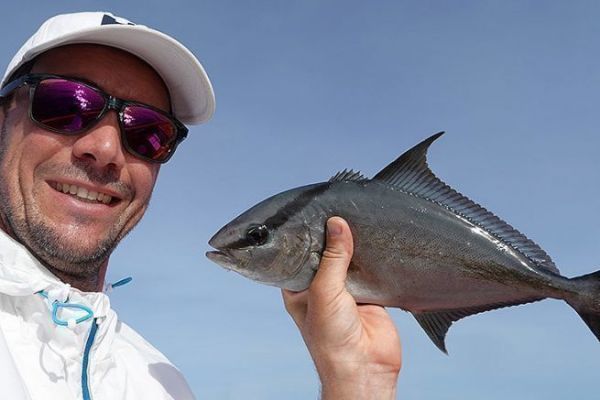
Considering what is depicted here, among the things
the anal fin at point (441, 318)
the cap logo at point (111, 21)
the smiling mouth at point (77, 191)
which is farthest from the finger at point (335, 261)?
the cap logo at point (111, 21)

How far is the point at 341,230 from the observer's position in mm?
4766

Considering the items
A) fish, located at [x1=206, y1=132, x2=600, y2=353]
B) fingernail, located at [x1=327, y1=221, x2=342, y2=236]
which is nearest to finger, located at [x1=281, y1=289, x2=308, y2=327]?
fish, located at [x1=206, y1=132, x2=600, y2=353]

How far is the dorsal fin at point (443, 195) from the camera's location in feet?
16.9

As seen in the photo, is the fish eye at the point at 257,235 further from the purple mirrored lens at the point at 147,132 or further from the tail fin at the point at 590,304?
the tail fin at the point at 590,304

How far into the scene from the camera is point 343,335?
15.9ft

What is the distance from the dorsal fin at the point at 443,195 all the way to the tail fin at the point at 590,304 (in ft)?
0.82

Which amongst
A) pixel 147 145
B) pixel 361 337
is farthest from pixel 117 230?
pixel 361 337

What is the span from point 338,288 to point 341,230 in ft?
1.32

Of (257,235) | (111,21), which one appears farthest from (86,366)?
(111,21)

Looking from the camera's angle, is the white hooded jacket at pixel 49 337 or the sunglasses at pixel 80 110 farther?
the sunglasses at pixel 80 110

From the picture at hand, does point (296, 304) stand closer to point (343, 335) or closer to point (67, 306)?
point (343, 335)

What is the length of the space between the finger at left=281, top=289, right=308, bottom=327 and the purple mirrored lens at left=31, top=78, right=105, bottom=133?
1.94m

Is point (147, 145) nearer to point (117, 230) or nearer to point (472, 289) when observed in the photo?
point (117, 230)

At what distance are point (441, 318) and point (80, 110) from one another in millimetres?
3078
